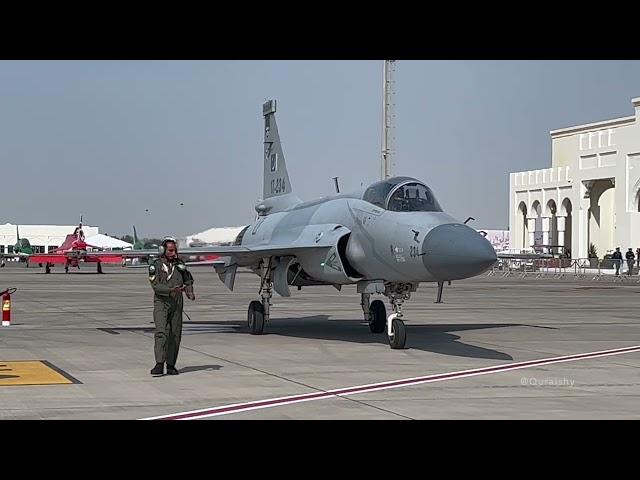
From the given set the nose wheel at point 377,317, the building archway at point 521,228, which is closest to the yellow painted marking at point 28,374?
the nose wheel at point 377,317

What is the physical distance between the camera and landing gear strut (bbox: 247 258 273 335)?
19.3 metres

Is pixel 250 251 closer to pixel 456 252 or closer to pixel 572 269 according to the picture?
pixel 456 252

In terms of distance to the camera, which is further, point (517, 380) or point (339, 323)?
point (339, 323)

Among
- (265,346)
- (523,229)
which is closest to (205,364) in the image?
(265,346)

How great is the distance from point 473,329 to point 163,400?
11563 millimetres

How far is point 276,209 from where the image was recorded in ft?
76.0

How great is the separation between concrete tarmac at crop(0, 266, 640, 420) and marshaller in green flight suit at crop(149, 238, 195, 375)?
35 cm

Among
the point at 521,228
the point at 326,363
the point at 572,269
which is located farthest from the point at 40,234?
the point at 326,363

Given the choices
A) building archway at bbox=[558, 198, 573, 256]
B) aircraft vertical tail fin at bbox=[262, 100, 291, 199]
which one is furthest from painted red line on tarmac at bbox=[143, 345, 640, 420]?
building archway at bbox=[558, 198, 573, 256]

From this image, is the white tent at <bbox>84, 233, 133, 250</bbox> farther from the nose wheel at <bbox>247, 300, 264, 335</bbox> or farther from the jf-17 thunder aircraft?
the nose wheel at <bbox>247, 300, 264, 335</bbox>

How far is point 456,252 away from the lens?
1423 cm

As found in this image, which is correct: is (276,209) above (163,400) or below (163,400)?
above

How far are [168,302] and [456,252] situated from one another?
14.0 feet
